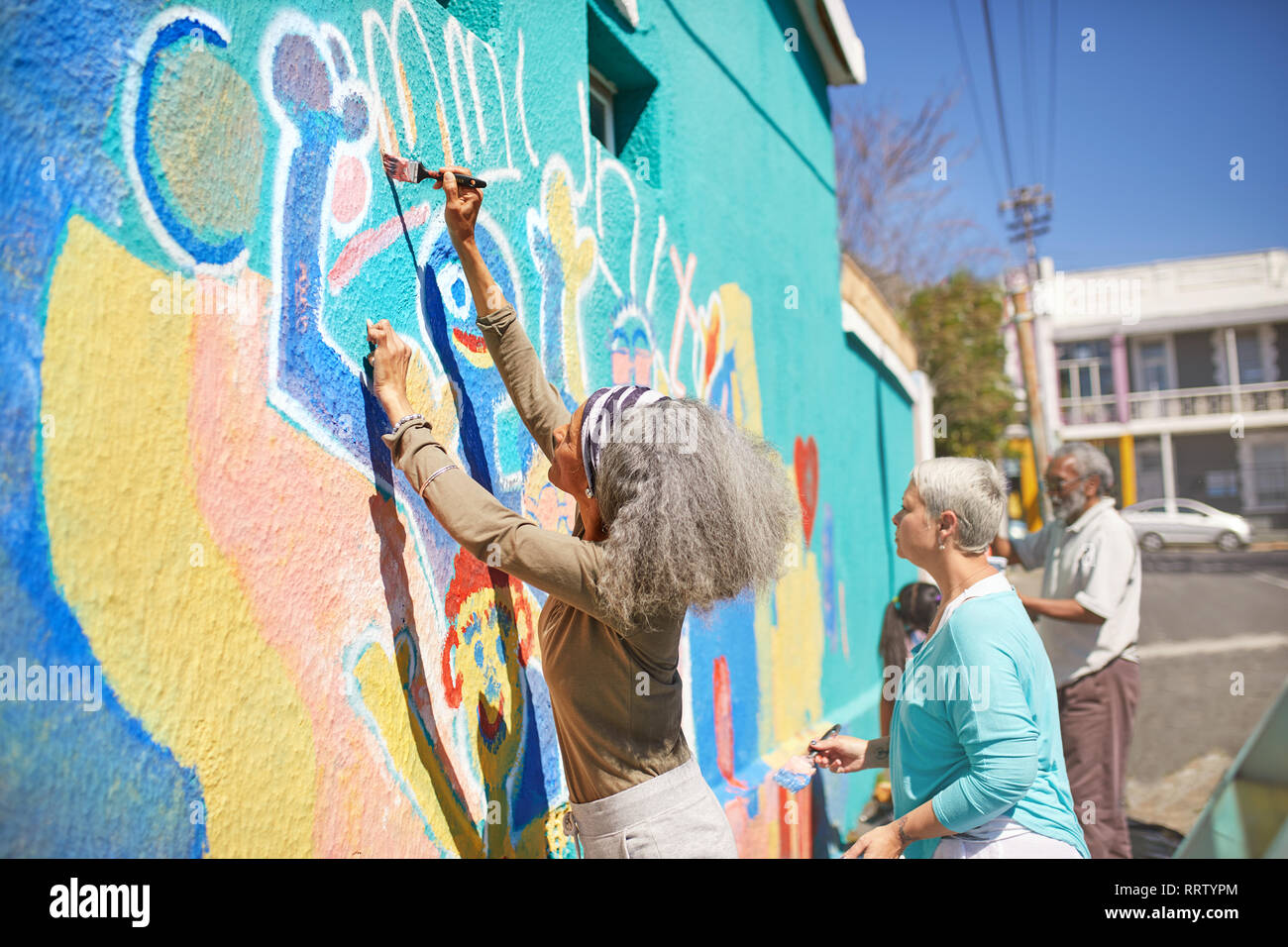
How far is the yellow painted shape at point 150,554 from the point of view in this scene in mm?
1390

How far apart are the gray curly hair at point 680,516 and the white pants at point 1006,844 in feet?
2.44

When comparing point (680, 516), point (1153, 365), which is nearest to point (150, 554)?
point (680, 516)

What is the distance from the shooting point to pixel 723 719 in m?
4.00

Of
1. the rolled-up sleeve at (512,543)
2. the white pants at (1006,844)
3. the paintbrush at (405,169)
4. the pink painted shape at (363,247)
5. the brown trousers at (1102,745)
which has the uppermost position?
the paintbrush at (405,169)

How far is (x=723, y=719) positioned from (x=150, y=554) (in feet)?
9.55

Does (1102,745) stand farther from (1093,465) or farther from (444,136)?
(444,136)

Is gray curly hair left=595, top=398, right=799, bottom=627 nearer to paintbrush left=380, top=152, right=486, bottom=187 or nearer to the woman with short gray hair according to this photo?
the woman with short gray hair

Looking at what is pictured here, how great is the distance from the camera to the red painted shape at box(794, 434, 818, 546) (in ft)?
17.6

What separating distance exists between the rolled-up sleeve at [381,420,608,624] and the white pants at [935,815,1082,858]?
3.19 feet

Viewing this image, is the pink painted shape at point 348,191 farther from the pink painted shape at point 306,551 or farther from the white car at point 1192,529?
the white car at point 1192,529

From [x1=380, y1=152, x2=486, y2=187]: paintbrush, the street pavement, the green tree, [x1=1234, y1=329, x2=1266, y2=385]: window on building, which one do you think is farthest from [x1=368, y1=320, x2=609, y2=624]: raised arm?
[x1=1234, y1=329, x2=1266, y2=385]: window on building

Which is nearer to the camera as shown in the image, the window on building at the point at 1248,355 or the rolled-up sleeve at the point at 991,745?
the rolled-up sleeve at the point at 991,745

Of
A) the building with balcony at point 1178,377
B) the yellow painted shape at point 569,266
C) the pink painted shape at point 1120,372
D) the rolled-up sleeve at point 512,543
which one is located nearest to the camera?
the rolled-up sleeve at point 512,543

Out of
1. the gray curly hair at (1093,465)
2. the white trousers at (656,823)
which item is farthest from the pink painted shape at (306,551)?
the gray curly hair at (1093,465)
